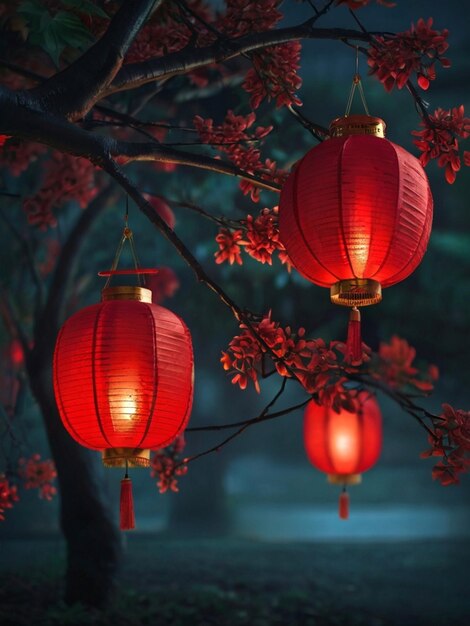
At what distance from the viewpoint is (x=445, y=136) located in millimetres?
2232

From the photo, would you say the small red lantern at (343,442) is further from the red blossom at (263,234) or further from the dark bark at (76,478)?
the red blossom at (263,234)

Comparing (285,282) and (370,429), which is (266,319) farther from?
(285,282)

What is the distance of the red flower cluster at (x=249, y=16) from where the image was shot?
Answer: 2.67 m

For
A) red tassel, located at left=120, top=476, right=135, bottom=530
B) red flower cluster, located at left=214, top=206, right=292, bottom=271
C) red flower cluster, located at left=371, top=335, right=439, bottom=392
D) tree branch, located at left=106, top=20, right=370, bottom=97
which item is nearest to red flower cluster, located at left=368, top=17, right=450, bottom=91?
tree branch, located at left=106, top=20, right=370, bottom=97

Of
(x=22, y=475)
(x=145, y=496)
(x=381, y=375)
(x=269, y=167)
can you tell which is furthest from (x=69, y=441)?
(x=269, y=167)

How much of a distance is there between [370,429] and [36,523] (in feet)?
6.32

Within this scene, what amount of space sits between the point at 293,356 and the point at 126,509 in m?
0.52

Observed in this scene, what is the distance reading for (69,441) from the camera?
397 centimetres

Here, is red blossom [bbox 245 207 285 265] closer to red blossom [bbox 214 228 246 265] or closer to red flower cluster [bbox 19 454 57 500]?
red blossom [bbox 214 228 246 265]

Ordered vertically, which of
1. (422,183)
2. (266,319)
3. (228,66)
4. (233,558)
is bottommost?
(233,558)

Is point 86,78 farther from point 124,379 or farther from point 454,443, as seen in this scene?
point 454,443

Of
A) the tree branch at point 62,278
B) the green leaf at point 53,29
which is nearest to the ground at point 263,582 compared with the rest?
the tree branch at point 62,278

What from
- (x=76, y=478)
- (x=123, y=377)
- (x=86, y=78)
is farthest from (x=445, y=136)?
(x=76, y=478)

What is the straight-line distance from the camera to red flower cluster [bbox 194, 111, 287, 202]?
2.49 m
